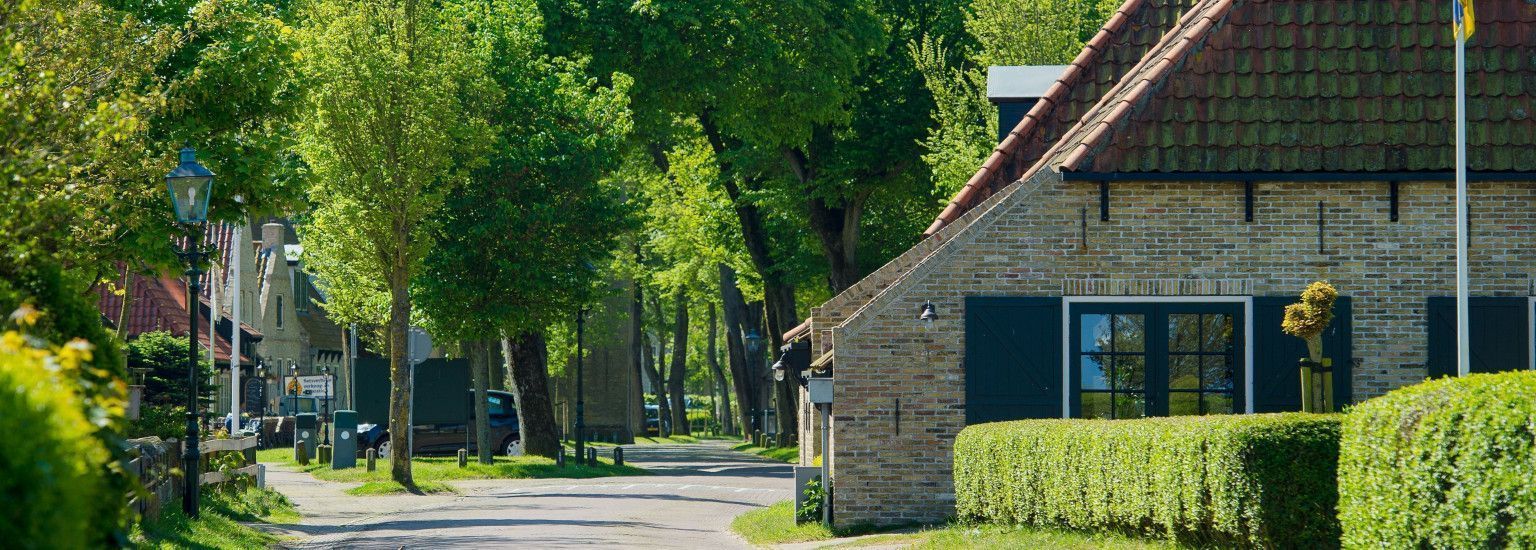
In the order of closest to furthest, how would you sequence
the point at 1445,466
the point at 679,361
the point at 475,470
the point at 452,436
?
1. the point at 1445,466
2. the point at 475,470
3. the point at 452,436
4. the point at 679,361

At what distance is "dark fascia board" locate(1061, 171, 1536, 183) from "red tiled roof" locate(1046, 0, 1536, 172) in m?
0.06

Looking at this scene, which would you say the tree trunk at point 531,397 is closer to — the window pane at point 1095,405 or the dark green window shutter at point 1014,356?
the dark green window shutter at point 1014,356

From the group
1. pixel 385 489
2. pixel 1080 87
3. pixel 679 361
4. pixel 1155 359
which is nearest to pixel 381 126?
pixel 385 489

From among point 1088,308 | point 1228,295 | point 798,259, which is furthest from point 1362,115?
point 798,259

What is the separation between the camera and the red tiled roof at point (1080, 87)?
66.4 ft

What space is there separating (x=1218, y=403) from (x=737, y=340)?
119ft

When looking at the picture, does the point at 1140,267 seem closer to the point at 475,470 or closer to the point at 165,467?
the point at 165,467

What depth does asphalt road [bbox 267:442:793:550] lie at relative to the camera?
17.5 meters

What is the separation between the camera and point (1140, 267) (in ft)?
56.5

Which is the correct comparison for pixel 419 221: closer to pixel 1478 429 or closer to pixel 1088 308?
pixel 1088 308

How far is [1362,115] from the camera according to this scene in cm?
1714

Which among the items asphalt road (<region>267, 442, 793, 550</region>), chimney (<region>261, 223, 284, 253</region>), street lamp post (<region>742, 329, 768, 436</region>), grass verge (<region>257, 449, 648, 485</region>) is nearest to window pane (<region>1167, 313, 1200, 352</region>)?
asphalt road (<region>267, 442, 793, 550</region>)

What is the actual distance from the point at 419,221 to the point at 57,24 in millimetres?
12777

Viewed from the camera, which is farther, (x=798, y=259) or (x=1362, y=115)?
(x=798, y=259)
